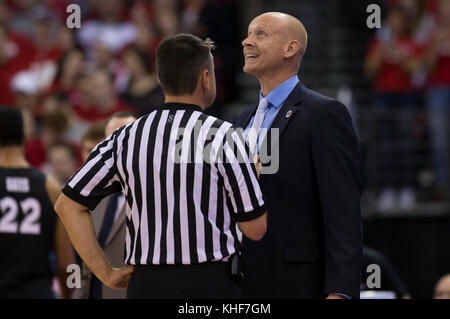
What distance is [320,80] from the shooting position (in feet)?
32.3

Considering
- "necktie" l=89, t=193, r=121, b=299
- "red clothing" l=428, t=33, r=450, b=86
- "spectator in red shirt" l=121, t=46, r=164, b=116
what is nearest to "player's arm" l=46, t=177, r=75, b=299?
"necktie" l=89, t=193, r=121, b=299

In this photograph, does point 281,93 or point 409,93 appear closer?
point 281,93

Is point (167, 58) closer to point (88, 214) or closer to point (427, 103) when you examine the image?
point (88, 214)

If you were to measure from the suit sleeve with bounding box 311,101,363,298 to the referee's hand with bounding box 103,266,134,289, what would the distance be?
77cm

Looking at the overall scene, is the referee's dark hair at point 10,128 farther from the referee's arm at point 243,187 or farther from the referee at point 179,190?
the referee's arm at point 243,187

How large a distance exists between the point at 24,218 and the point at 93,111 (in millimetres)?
3994

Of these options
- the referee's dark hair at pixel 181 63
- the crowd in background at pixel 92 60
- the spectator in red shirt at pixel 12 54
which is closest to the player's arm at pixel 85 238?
the referee's dark hair at pixel 181 63

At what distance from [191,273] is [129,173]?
16.6 inches

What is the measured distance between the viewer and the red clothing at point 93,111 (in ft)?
27.2

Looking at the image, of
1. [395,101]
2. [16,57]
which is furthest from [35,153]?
[395,101]

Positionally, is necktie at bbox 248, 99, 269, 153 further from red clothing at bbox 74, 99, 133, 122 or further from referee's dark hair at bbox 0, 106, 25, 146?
red clothing at bbox 74, 99, 133, 122

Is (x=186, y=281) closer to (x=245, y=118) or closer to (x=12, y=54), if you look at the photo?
(x=245, y=118)
